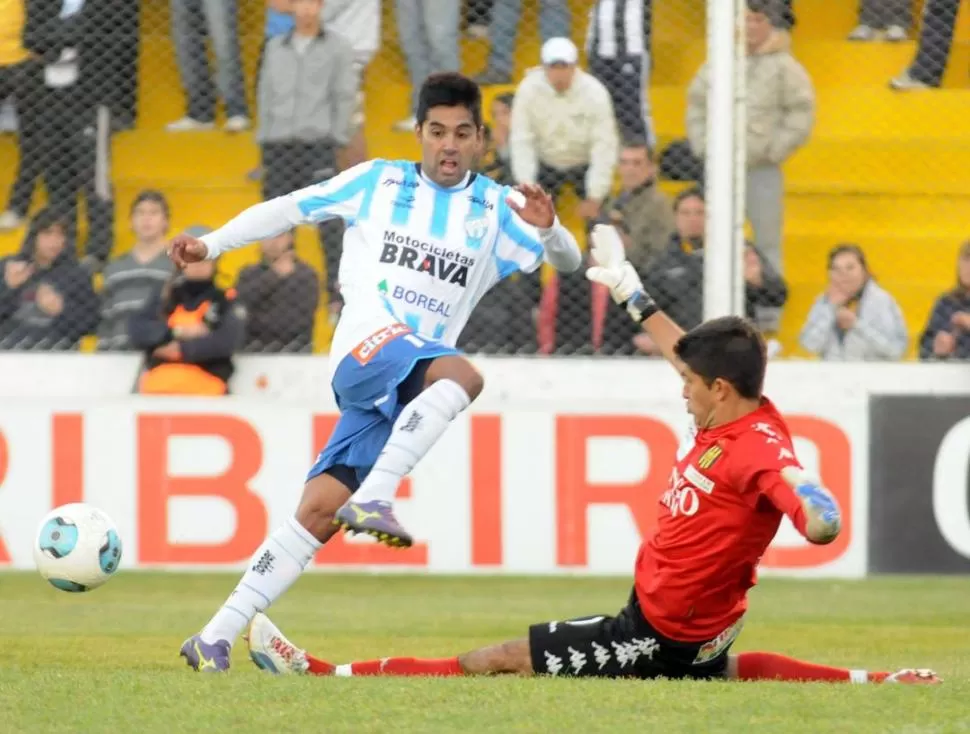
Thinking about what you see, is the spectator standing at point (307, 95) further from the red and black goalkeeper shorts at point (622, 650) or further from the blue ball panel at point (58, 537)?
the red and black goalkeeper shorts at point (622, 650)

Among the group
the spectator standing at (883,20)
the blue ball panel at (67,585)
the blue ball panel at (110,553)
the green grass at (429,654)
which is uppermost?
the spectator standing at (883,20)

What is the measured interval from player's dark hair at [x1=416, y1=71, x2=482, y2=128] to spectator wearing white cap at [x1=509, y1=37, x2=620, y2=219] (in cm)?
396

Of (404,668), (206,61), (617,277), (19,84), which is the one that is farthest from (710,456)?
(19,84)

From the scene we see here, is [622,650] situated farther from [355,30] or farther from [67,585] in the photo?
[355,30]

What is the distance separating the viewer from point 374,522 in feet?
17.5

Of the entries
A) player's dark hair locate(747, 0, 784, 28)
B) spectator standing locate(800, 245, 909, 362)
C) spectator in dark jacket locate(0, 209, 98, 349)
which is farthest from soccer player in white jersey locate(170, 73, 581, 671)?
spectator in dark jacket locate(0, 209, 98, 349)

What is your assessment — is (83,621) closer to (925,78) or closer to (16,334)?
(16,334)

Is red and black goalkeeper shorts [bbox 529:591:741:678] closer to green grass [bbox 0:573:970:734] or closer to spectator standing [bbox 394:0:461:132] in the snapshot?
green grass [bbox 0:573:970:734]

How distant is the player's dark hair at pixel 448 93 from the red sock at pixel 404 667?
5.83ft

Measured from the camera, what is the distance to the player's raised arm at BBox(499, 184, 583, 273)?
597 cm

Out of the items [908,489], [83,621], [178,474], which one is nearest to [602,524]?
[908,489]

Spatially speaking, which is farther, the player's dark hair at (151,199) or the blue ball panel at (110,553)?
the player's dark hair at (151,199)

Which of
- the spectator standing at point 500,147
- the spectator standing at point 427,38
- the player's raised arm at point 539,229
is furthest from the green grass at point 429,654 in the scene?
the spectator standing at point 427,38

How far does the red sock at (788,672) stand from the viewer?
5457mm
